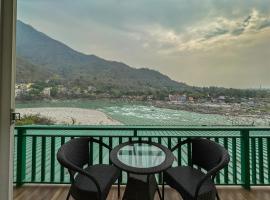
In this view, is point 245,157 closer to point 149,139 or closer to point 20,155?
point 149,139

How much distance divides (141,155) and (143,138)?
65 centimetres

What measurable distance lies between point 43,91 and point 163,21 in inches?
92.0

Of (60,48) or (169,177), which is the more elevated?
(60,48)

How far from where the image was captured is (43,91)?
314cm

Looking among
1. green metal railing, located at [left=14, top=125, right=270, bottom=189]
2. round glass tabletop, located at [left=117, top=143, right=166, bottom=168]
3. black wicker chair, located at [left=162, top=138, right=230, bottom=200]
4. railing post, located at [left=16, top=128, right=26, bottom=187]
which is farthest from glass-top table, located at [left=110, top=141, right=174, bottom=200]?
railing post, located at [left=16, top=128, right=26, bottom=187]

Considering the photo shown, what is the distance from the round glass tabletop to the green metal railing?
0.47 m

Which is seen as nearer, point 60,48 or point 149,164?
point 149,164

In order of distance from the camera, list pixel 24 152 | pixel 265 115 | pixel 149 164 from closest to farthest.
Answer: pixel 149 164, pixel 24 152, pixel 265 115

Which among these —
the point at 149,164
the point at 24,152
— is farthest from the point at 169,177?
the point at 24,152

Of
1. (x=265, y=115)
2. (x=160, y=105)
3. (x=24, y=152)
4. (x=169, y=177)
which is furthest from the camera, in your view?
(x=160, y=105)

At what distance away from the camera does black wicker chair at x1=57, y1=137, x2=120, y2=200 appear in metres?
1.75

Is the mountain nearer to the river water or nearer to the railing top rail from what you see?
the river water

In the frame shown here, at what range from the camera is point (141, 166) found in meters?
1.89

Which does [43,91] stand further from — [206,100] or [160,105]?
[206,100]
